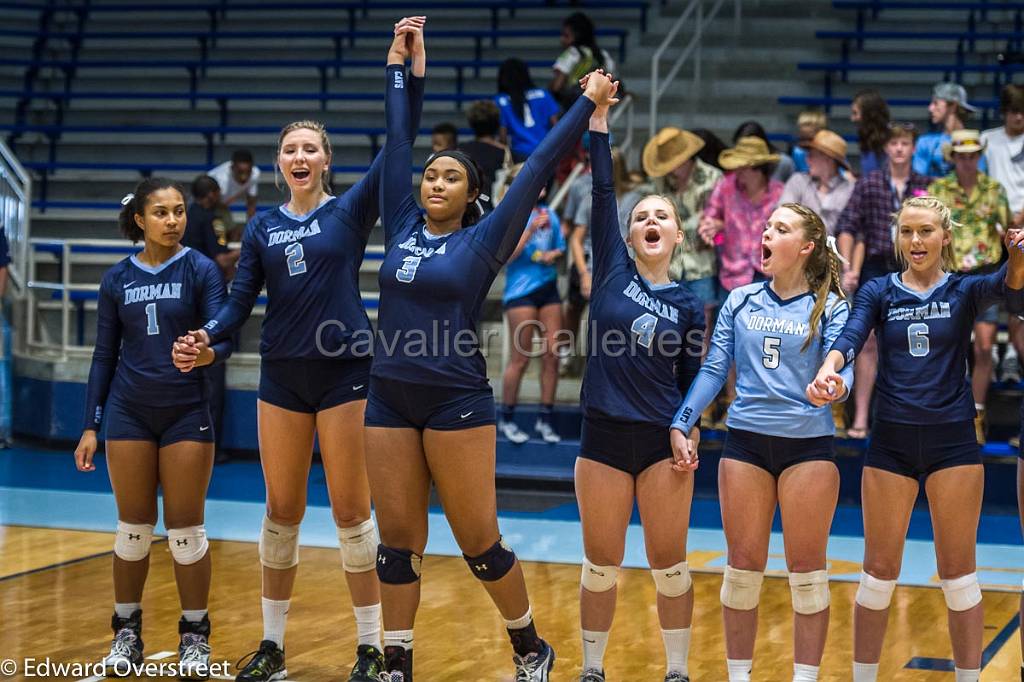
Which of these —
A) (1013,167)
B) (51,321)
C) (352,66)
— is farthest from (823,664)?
(352,66)

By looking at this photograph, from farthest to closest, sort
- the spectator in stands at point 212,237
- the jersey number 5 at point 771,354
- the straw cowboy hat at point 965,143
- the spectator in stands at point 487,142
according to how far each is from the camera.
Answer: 1. the spectator in stands at point 212,237
2. the spectator in stands at point 487,142
3. the straw cowboy hat at point 965,143
4. the jersey number 5 at point 771,354

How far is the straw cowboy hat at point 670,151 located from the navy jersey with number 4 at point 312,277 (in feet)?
12.6

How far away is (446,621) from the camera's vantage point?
5719mm

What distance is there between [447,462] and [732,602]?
103 centimetres

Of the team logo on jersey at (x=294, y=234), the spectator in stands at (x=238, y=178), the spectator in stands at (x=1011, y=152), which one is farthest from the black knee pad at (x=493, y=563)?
the spectator in stands at (x=238, y=178)

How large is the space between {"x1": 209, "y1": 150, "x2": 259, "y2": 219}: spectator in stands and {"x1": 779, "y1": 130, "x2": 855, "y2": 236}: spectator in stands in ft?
14.5

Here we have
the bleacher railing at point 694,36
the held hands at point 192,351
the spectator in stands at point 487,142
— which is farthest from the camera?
the bleacher railing at point 694,36

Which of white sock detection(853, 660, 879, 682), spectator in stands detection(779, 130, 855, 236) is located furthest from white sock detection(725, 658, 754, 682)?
spectator in stands detection(779, 130, 855, 236)

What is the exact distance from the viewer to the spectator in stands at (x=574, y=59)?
10.4 metres

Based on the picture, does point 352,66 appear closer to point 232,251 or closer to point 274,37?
point 274,37

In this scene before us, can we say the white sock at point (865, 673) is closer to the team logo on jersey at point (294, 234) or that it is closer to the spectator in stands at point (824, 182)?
the team logo on jersey at point (294, 234)

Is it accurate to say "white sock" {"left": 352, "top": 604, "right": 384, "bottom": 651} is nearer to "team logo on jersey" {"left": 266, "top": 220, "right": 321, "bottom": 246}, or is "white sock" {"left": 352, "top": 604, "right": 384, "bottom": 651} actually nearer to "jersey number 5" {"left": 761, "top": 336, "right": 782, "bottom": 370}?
"team logo on jersey" {"left": 266, "top": 220, "right": 321, "bottom": 246}

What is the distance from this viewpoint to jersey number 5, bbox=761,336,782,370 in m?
4.46

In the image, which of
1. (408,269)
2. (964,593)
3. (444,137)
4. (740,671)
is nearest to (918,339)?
(964,593)
